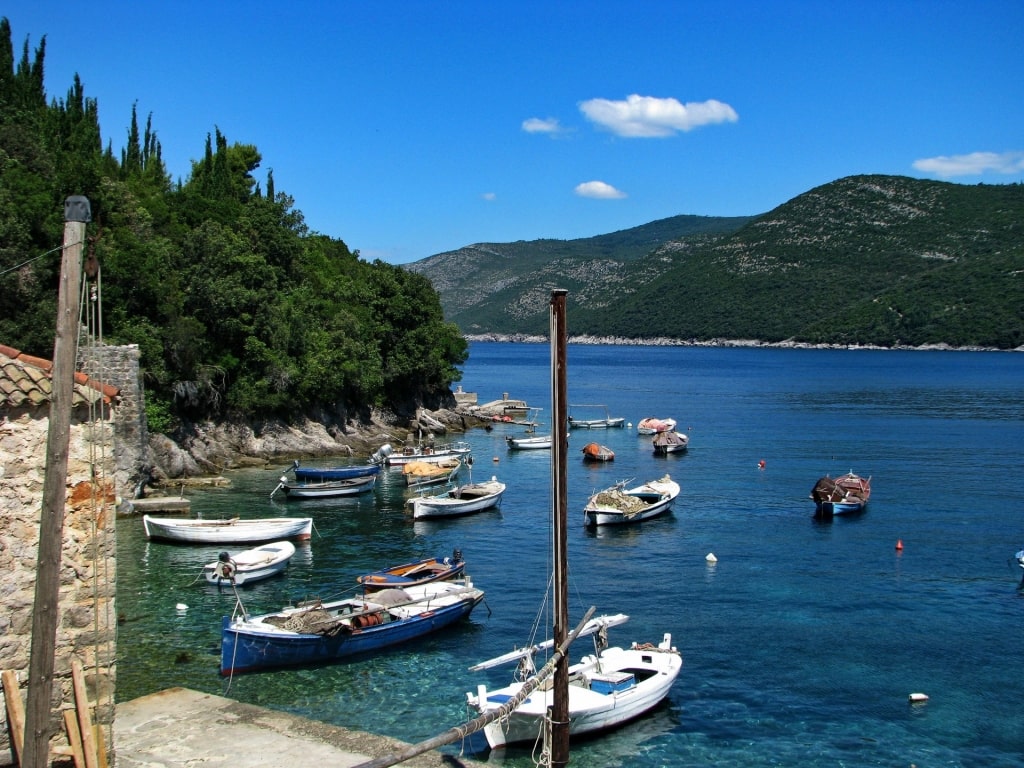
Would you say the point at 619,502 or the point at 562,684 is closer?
the point at 562,684

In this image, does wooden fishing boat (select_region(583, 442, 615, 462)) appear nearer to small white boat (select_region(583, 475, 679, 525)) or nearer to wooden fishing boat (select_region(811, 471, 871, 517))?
small white boat (select_region(583, 475, 679, 525))

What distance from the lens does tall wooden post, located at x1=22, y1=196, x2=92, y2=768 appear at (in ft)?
26.7

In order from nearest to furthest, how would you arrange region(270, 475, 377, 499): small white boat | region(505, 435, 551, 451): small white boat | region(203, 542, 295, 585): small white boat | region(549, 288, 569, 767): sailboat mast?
region(549, 288, 569, 767): sailboat mast < region(203, 542, 295, 585): small white boat < region(270, 475, 377, 499): small white boat < region(505, 435, 551, 451): small white boat

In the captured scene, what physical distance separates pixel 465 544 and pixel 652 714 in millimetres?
16573

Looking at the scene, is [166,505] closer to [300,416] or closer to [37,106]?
[300,416]

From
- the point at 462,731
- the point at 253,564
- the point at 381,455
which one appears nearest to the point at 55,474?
the point at 462,731

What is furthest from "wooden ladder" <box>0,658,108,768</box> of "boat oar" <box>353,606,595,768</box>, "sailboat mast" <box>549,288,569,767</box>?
"sailboat mast" <box>549,288,569,767</box>

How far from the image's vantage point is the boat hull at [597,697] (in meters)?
16.8

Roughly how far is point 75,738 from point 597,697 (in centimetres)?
1046

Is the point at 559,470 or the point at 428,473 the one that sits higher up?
the point at 559,470

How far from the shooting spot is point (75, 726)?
1014 centimetres

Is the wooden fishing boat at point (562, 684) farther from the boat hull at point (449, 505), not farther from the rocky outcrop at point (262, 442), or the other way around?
the rocky outcrop at point (262, 442)

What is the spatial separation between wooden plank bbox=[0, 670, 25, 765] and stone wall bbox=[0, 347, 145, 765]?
7.6 inches

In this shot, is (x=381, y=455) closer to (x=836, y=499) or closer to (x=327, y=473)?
(x=327, y=473)
